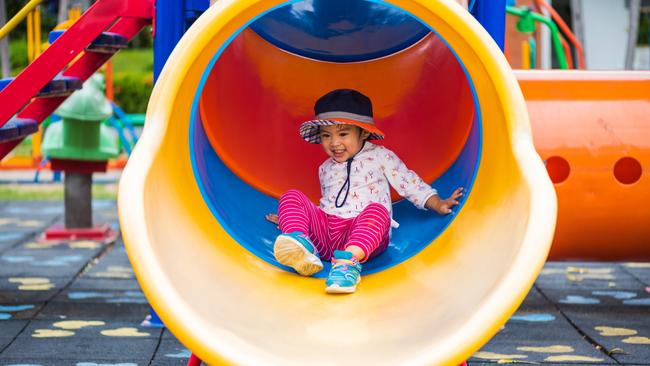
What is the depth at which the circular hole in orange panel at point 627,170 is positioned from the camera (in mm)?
3548

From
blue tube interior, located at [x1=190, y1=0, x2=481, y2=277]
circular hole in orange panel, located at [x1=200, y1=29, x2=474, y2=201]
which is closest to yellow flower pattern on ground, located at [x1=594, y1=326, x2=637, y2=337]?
blue tube interior, located at [x1=190, y1=0, x2=481, y2=277]

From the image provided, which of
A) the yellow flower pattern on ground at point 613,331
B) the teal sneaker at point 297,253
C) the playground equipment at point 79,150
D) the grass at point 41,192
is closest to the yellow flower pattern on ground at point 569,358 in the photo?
the yellow flower pattern on ground at point 613,331

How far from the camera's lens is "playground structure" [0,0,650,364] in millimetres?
2330

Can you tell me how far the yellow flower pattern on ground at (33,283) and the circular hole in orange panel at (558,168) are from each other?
2.43m

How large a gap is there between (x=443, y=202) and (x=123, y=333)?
134 centimetres

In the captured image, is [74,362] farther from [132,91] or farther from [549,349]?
[132,91]

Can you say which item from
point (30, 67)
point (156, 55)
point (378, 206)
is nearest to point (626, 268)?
point (378, 206)

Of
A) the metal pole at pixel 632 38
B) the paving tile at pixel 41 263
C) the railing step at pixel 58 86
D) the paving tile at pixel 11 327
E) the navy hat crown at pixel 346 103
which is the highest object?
the metal pole at pixel 632 38

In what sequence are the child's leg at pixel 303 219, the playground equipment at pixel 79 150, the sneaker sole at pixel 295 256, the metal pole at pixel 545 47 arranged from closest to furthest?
the sneaker sole at pixel 295 256 → the child's leg at pixel 303 219 → the playground equipment at pixel 79 150 → the metal pole at pixel 545 47

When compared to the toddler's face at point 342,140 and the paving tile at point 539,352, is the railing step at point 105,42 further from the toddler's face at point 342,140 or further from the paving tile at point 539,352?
the paving tile at point 539,352

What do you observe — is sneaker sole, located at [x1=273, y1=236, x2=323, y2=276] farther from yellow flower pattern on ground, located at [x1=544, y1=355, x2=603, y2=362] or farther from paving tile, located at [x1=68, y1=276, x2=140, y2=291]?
paving tile, located at [x1=68, y1=276, x2=140, y2=291]

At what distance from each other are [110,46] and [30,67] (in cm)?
53

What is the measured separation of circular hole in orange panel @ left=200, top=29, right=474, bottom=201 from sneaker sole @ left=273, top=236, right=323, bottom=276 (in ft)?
2.58

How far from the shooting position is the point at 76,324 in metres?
3.62
